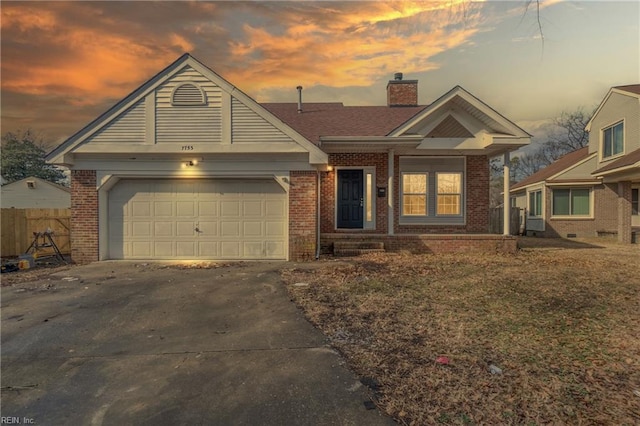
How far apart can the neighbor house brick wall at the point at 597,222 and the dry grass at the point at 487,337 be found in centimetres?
1213

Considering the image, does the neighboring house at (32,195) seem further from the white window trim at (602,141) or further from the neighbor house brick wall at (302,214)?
the white window trim at (602,141)

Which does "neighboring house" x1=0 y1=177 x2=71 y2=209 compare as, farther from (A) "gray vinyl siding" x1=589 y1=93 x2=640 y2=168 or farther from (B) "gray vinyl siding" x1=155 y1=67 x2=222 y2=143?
(A) "gray vinyl siding" x1=589 y1=93 x2=640 y2=168

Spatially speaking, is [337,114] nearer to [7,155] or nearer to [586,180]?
[586,180]

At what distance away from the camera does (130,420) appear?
2857mm

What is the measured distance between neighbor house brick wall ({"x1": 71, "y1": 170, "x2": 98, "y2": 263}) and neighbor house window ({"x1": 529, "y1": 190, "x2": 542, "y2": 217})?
894 inches

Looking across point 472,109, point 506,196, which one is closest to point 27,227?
point 472,109

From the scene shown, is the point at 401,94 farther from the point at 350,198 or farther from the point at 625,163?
the point at 625,163

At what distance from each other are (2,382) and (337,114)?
1457 centimetres

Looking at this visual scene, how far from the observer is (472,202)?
1351cm

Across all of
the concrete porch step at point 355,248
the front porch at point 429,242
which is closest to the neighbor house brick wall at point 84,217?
the front porch at point 429,242

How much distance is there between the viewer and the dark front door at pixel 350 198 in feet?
43.6

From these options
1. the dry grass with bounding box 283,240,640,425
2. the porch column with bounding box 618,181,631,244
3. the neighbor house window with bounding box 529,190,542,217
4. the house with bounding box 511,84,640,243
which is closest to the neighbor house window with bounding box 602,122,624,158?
the house with bounding box 511,84,640,243

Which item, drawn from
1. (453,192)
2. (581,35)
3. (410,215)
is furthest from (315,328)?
(453,192)

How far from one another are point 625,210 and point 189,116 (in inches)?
766
